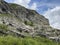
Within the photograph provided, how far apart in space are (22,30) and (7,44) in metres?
88.2

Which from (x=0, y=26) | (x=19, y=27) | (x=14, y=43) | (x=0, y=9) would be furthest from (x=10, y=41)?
(x=0, y=9)

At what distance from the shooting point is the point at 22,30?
16175 cm

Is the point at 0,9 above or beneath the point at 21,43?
above

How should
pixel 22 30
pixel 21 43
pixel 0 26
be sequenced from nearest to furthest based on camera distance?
pixel 21 43, pixel 0 26, pixel 22 30

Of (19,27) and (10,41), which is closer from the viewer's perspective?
(10,41)

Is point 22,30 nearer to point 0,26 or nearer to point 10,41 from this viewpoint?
point 0,26

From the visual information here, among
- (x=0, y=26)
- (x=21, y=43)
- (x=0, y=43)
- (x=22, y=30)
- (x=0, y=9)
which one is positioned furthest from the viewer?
(x=0, y=9)

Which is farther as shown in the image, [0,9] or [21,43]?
[0,9]

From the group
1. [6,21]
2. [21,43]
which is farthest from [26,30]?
[21,43]

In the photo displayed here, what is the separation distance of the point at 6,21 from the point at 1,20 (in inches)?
145

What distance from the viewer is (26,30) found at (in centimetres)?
16475

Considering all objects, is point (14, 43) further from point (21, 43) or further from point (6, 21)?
point (6, 21)

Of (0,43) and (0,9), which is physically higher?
(0,9)

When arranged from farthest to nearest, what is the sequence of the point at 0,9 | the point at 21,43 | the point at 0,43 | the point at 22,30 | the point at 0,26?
the point at 0,9 < the point at 22,30 < the point at 0,26 < the point at 21,43 < the point at 0,43
